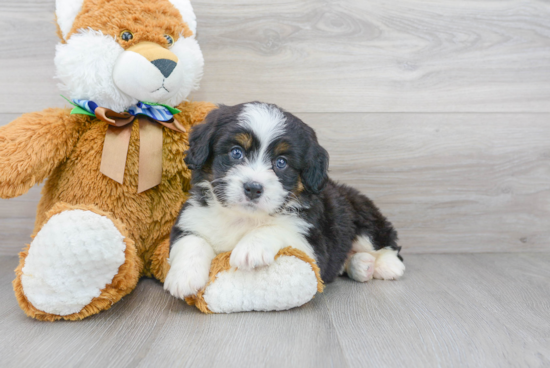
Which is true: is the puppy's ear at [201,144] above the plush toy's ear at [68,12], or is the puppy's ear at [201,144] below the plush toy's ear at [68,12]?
below

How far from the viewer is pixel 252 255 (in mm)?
1535

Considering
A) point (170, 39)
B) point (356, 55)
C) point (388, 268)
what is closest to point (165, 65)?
point (170, 39)

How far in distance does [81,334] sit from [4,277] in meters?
0.91

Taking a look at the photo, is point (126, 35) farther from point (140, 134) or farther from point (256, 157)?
point (256, 157)

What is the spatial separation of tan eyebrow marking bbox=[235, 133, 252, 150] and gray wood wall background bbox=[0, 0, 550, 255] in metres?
0.86

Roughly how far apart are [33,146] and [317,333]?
50.7 inches

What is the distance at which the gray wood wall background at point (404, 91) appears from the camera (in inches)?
92.8

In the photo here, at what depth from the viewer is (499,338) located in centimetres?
145

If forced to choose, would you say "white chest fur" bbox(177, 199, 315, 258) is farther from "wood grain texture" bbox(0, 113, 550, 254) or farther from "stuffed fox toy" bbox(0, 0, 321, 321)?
"wood grain texture" bbox(0, 113, 550, 254)

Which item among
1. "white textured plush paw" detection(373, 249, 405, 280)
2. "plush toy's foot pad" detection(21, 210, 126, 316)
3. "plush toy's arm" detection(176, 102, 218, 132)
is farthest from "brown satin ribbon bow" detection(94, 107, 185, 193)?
"white textured plush paw" detection(373, 249, 405, 280)

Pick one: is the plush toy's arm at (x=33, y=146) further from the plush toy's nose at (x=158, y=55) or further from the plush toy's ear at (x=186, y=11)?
the plush toy's ear at (x=186, y=11)

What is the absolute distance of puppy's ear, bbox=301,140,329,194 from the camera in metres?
1.68

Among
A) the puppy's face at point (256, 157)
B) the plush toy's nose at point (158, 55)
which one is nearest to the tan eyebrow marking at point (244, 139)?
the puppy's face at point (256, 157)

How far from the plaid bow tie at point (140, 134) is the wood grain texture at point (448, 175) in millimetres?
889
